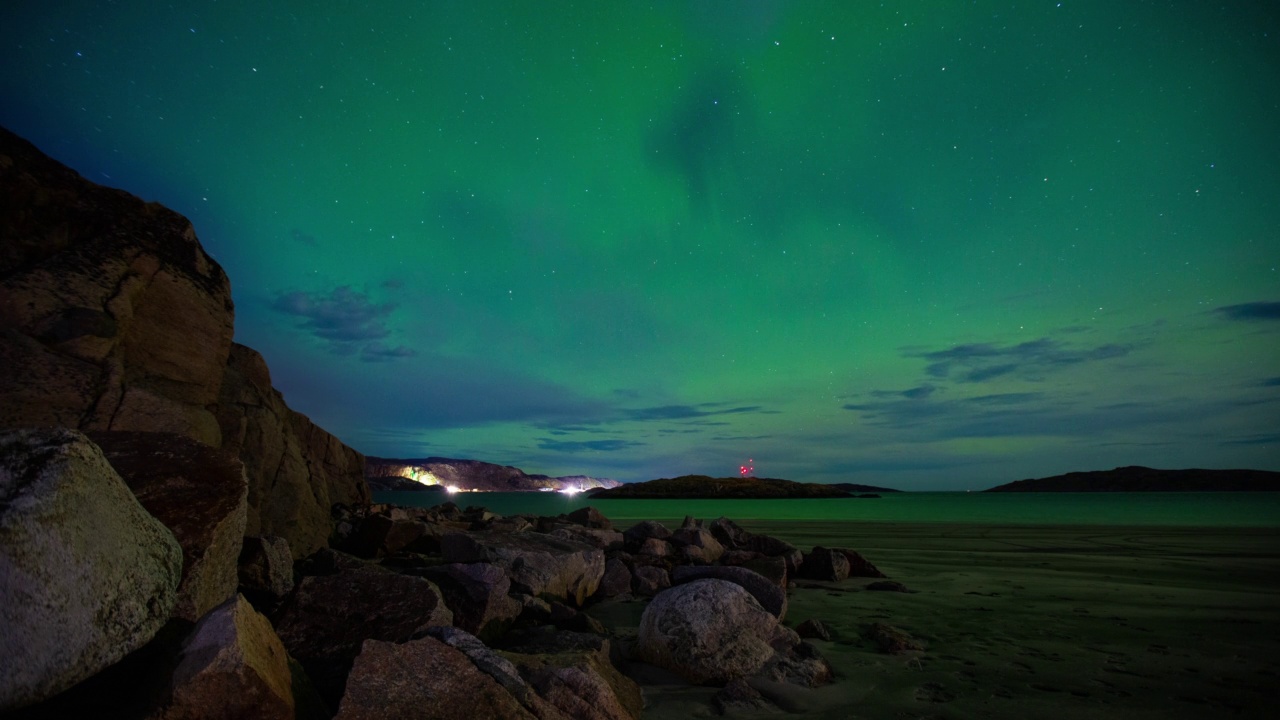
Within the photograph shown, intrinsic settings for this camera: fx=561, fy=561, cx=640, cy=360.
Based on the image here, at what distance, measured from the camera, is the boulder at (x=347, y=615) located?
12.0 feet

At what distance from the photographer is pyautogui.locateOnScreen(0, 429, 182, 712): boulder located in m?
2.14

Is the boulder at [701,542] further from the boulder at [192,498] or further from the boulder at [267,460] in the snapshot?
the boulder at [192,498]

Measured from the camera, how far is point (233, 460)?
3.98 meters

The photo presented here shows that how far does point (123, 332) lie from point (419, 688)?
626 centimetres

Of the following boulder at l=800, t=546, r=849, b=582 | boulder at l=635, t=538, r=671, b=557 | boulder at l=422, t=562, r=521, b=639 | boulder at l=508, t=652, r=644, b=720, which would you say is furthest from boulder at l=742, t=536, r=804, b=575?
boulder at l=508, t=652, r=644, b=720

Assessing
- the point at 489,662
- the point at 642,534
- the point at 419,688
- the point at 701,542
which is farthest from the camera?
the point at 642,534

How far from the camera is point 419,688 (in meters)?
2.90

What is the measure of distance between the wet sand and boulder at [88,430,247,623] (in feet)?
9.63

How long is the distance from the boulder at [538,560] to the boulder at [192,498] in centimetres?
303

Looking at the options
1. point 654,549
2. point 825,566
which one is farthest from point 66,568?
point 825,566

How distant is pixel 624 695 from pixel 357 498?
806 inches

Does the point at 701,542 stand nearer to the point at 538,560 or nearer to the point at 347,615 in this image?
the point at 538,560

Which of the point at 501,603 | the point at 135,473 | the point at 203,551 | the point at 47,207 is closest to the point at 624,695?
the point at 501,603

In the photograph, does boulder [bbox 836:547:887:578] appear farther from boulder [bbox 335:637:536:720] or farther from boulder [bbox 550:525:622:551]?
boulder [bbox 335:637:536:720]
